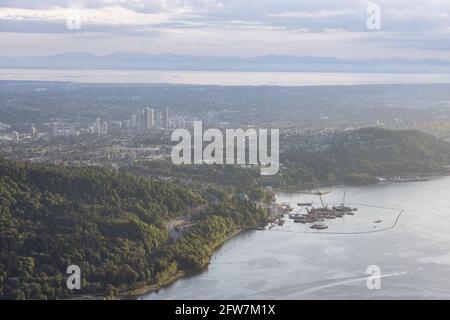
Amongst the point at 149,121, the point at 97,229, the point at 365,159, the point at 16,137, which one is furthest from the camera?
the point at 149,121

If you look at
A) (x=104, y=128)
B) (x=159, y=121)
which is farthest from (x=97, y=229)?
(x=159, y=121)

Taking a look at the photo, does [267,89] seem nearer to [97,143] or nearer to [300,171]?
[97,143]

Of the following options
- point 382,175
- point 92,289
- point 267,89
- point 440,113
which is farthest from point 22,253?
point 267,89

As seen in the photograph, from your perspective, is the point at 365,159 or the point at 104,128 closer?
the point at 365,159

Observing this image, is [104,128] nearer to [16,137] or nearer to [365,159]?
[16,137]

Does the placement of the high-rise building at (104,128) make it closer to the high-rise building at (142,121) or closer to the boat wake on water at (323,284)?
the high-rise building at (142,121)

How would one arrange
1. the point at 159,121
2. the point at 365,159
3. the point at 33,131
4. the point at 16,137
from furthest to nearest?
the point at 159,121 < the point at 33,131 < the point at 16,137 < the point at 365,159

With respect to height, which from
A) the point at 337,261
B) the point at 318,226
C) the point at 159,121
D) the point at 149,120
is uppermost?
the point at 337,261

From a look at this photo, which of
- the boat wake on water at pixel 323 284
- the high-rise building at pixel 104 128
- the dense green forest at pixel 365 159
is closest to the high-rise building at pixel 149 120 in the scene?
the high-rise building at pixel 104 128
